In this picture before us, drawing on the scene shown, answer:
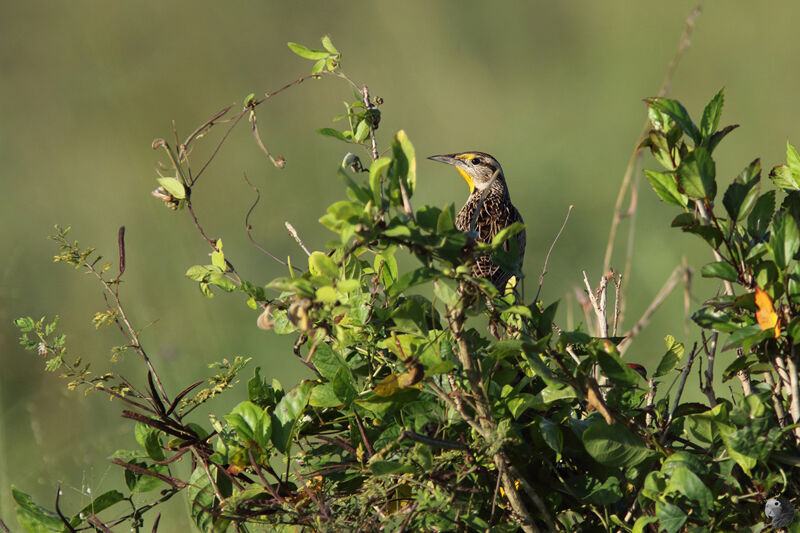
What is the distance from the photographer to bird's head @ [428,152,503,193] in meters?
4.21

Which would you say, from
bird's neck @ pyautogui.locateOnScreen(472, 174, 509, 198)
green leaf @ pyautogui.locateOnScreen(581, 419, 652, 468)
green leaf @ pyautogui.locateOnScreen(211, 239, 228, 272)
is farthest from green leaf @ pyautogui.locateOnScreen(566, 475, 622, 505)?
bird's neck @ pyautogui.locateOnScreen(472, 174, 509, 198)

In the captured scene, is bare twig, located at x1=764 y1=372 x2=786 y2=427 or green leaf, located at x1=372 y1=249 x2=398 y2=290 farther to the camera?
green leaf, located at x1=372 y1=249 x2=398 y2=290

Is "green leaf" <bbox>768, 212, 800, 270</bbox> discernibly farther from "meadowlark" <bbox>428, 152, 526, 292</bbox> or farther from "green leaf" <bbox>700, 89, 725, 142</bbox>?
"meadowlark" <bbox>428, 152, 526, 292</bbox>

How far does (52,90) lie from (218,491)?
474 cm

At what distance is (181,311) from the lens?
11.4ft

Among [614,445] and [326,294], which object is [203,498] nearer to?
[326,294]

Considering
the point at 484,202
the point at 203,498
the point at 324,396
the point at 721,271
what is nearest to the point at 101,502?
the point at 203,498

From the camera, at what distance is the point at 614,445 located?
1.00 meters

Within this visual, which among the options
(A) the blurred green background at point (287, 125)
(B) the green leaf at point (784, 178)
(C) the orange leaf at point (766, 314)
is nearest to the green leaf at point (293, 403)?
(C) the orange leaf at point (766, 314)

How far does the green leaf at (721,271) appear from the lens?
1.02 metres

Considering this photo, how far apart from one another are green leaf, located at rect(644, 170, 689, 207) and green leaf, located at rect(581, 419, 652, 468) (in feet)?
1.04

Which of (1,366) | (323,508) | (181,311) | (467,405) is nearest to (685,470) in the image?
(467,405)

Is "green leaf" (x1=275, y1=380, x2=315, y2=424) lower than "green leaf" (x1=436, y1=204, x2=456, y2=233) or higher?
lower

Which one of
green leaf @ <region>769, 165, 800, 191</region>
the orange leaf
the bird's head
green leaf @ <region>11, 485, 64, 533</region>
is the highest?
green leaf @ <region>769, 165, 800, 191</region>
